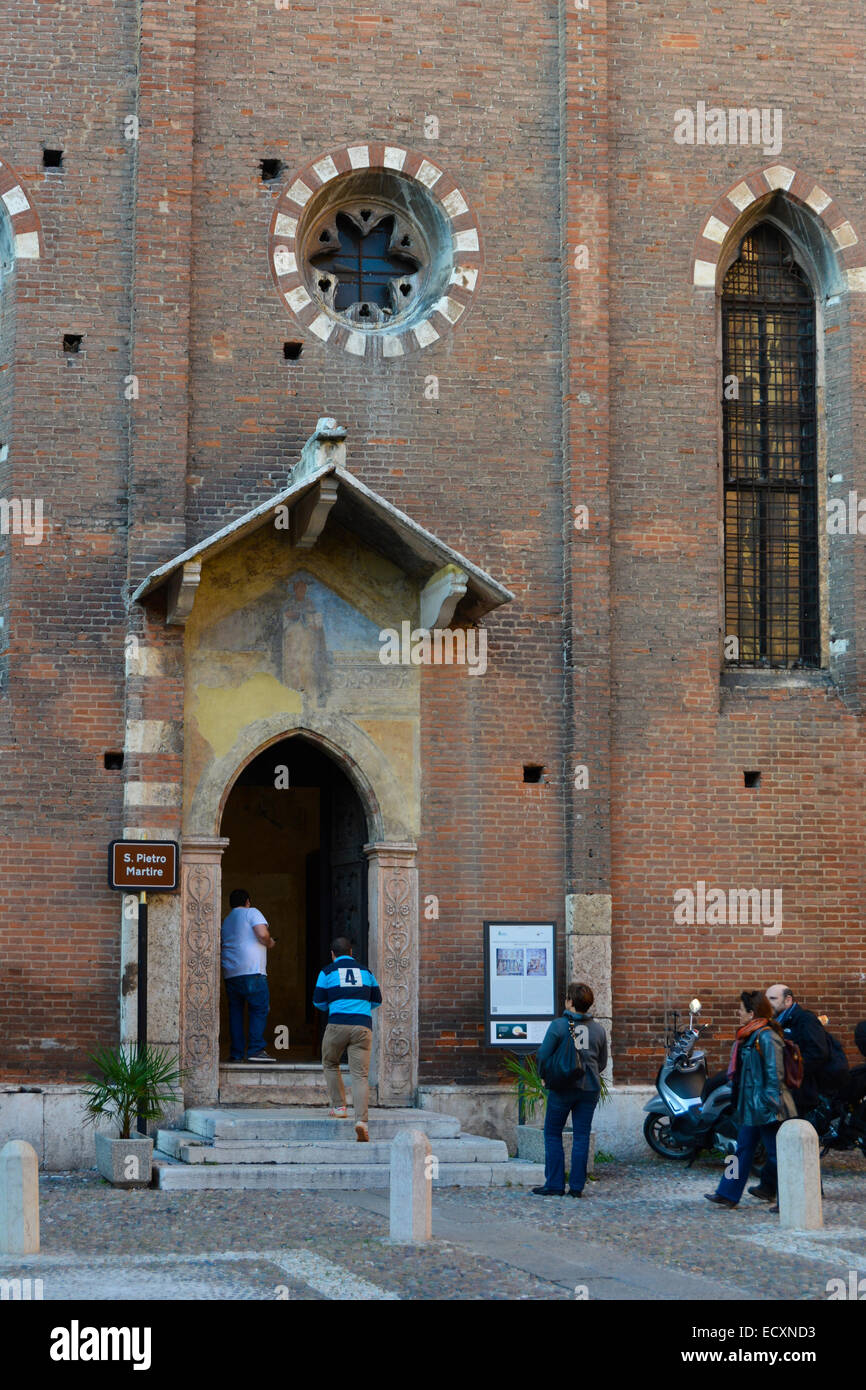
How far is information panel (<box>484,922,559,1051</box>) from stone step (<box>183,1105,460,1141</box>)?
3.81ft

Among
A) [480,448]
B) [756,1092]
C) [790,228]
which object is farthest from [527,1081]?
[790,228]

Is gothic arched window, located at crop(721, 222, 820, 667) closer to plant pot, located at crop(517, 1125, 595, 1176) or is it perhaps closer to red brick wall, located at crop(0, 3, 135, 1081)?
plant pot, located at crop(517, 1125, 595, 1176)

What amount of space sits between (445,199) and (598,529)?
3.74 meters

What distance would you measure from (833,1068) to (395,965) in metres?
4.20

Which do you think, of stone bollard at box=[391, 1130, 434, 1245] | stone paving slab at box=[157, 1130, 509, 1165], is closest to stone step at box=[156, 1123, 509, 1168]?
stone paving slab at box=[157, 1130, 509, 1165]

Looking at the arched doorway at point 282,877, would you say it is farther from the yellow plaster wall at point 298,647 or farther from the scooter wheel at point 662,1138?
the scooter wheel at point 662,1138

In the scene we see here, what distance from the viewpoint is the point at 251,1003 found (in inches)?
699

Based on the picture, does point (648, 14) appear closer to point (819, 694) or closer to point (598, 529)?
point (598, 529)

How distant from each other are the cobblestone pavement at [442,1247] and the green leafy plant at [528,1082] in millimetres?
1539

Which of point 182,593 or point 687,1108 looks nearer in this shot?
point 687,1108

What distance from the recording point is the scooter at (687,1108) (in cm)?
1638

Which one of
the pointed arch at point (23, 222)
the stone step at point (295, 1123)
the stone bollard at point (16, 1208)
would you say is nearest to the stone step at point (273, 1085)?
the stone step at point (295, 1123)

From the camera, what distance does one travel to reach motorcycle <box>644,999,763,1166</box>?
53.7 feet

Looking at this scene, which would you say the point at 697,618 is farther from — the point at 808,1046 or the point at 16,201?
the point at 16,201
